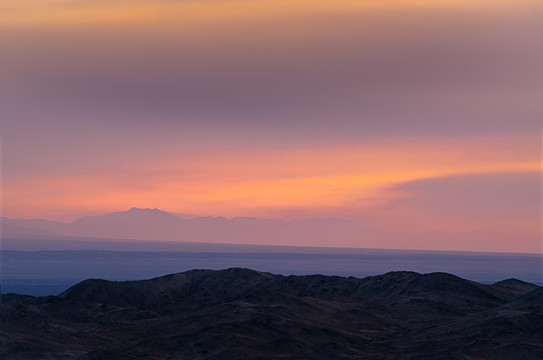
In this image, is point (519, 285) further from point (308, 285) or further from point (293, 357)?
point (293, 357)

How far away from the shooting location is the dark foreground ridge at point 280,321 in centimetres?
9125

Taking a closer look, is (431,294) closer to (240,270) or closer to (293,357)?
(240,270)

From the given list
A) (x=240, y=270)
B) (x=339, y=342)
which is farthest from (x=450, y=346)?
(x=240, y=270)

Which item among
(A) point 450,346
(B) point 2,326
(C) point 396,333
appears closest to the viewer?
(A) point 450,346

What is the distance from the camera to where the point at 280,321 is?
104000 millimetres

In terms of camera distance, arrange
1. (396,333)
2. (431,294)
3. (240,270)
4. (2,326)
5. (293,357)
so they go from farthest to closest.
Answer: (240,270), (431,294), (2,326), (396,333), (293,357)

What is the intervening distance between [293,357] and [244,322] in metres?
17.4

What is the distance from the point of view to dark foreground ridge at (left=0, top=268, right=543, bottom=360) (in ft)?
299

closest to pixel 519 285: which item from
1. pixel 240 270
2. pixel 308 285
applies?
pixel 308 285

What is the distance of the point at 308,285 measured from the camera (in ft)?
561

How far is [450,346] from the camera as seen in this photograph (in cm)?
9100

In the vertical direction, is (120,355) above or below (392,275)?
below

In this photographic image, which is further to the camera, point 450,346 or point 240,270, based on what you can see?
point 240,270

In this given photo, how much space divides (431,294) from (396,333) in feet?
128
